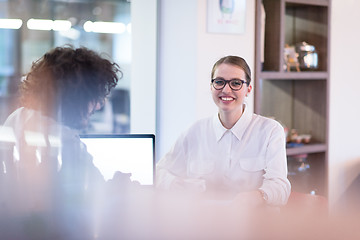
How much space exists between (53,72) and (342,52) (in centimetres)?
350

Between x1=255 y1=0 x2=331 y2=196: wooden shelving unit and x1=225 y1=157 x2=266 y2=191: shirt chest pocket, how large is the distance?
4.10 ft

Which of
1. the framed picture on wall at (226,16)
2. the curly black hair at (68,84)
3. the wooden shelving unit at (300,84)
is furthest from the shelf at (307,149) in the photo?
the curly black hair at (68,84)

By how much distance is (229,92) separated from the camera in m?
2.00

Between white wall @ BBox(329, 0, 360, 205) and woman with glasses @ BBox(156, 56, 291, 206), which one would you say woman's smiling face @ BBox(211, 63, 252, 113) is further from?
white wall @ BBox(329, 0, 360, 205)

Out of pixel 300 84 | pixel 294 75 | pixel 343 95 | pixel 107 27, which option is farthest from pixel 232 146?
pixel 343 95

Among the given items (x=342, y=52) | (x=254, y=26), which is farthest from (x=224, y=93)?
(x=342, y=52)

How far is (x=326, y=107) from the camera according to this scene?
356 centimetres

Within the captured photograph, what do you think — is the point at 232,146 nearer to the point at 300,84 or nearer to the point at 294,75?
the point at 294,75

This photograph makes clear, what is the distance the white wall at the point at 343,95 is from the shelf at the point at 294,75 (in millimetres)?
175

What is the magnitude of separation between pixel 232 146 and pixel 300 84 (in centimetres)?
184

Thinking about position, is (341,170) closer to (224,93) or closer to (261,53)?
(261,53)

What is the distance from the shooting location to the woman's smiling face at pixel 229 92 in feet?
6.30

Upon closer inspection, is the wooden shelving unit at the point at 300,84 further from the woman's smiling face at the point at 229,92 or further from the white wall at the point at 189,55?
the woman's smiling face at the point at 229,92

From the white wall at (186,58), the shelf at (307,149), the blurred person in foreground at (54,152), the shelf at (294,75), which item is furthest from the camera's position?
the shelf at (307,149)
